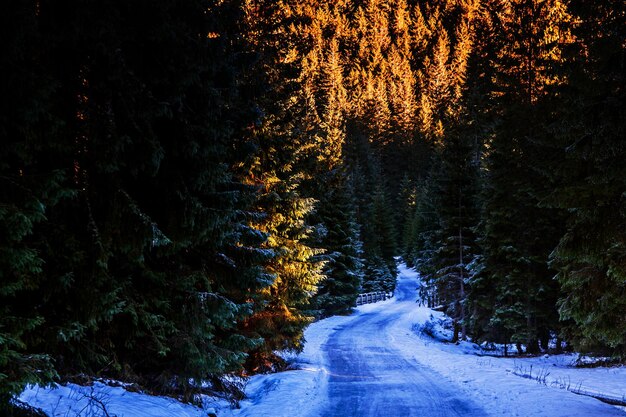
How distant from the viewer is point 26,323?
15.1 feet

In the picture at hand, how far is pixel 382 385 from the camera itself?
13781 millimetres

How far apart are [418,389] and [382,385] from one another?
1184mm

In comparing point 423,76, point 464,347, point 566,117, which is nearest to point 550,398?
point 566,117

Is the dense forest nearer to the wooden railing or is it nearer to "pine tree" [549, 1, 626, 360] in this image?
"pine tree" [549, 1, 626, 360]

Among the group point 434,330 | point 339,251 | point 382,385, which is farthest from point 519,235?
point 339,251

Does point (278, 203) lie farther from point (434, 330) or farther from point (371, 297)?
point (371, 297)

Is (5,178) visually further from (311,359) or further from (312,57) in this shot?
(312,57)

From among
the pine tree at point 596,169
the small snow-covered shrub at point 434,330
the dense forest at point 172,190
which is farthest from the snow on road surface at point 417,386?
the small snow-covered shrub at point 434,330

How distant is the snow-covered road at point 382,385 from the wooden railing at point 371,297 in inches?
1037

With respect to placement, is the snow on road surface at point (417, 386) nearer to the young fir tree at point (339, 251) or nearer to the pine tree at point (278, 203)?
the pine tree at point (278, 203)

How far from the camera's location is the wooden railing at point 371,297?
5328 centimetres

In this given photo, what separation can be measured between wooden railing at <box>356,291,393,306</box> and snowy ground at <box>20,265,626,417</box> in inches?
1217

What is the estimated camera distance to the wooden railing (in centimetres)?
5328

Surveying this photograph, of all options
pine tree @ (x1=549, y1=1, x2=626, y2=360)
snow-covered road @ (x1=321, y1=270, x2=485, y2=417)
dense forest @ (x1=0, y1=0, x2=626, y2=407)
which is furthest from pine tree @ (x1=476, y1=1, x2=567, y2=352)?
pine tree @ (x1=549, y1=1, x2=626, y2=360)
